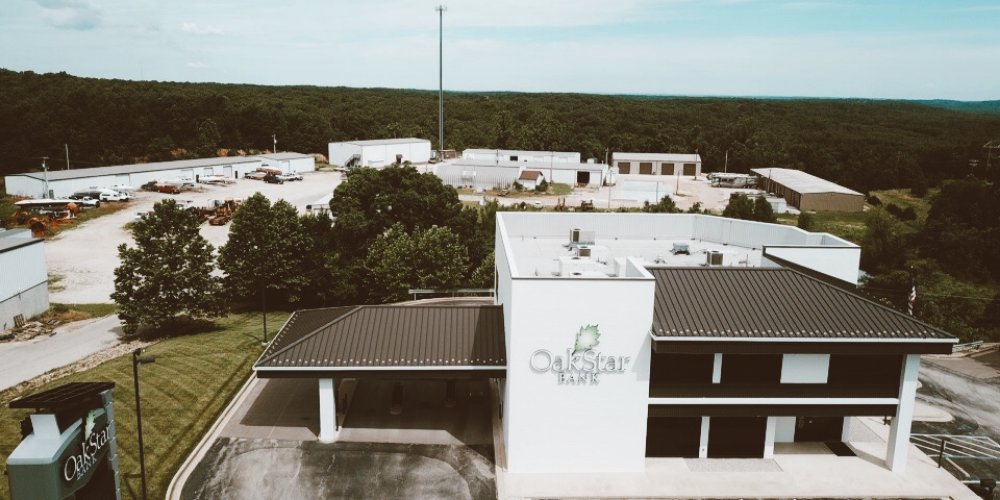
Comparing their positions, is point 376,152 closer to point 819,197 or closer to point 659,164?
point 659,164

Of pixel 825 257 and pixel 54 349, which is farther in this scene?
pixel 54 349

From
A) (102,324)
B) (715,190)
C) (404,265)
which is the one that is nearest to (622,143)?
(715,190)

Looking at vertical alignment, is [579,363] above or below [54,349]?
above

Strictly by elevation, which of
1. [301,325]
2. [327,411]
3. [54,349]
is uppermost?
[301,325]

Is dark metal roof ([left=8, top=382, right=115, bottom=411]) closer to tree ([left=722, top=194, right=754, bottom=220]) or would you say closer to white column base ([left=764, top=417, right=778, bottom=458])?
white column base ([left=764, top=417, right=778, bottom=458])

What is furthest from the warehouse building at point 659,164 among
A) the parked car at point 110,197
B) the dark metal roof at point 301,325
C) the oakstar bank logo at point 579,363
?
the oakstar bank logo at point 579,363

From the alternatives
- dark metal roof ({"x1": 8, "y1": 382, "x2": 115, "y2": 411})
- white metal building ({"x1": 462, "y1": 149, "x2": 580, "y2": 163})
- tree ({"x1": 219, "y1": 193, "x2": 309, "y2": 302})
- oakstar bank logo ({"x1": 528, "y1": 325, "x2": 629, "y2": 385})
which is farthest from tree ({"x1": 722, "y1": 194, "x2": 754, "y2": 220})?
dark metal roof ({"x1": 8, "y1": 382, "x2": 115, "y2": 411})

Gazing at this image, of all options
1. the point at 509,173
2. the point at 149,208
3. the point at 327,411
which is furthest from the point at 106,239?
the point at 327,411
